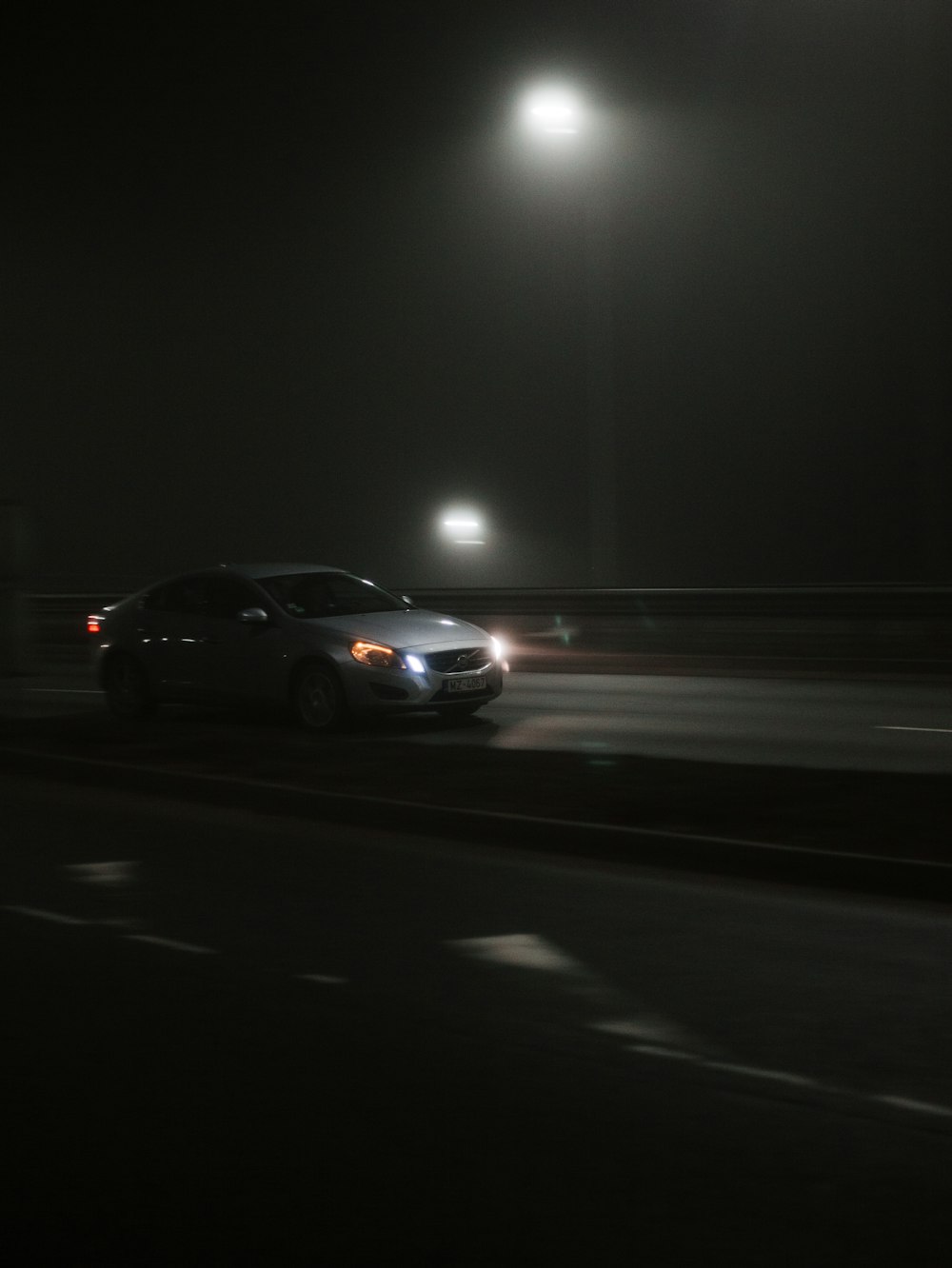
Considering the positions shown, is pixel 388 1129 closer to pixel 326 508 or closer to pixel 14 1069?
pixel 14 1069

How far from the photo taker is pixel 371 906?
753cm

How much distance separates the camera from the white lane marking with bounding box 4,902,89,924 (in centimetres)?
726

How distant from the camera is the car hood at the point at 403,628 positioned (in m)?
14.0

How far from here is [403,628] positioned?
46.5 ft

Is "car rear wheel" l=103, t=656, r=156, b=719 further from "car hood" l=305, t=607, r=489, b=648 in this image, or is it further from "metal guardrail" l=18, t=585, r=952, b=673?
"metal guardrail" l=18, t=585, r=952, b=673

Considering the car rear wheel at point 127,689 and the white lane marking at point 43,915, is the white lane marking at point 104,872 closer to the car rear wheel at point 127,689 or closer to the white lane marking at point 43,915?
the white lane marking at point 43,915

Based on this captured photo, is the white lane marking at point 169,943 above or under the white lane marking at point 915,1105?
above

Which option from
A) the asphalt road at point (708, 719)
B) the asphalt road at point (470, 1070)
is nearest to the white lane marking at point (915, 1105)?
the asphalt road at point (470, 1070)

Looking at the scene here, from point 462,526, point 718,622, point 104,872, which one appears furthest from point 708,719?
point 462,526

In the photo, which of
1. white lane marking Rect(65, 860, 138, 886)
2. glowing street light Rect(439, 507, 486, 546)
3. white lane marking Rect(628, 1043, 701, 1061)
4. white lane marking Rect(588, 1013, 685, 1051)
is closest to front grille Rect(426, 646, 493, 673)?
white lane marking Rect(65, 860, 138, 886)

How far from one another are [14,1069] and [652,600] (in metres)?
17.6

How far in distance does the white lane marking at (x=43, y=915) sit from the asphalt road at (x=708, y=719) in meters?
4.89

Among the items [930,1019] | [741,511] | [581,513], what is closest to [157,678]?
[930,1019]

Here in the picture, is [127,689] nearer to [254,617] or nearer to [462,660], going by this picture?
[254,617]
